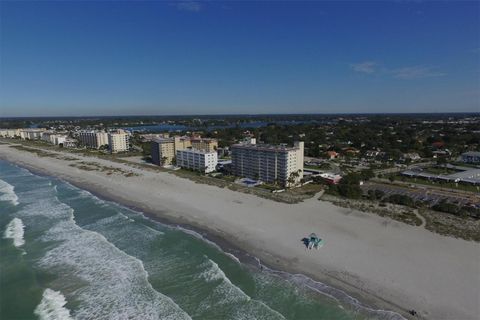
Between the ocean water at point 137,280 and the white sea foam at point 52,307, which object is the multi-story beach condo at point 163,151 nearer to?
the ocean water at point 137,280

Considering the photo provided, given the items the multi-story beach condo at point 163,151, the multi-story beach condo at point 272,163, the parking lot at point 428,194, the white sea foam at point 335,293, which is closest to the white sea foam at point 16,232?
the white sea foam at point 335,293

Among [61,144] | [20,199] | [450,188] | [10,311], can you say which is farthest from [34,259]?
[61,144]

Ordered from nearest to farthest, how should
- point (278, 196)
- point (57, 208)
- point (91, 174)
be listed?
point (57, 208) < point (278, 196) < point (91, 174)

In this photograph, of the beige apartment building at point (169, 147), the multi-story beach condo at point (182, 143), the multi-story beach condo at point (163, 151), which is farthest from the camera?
the multi-story beach condo at point (182, 143)

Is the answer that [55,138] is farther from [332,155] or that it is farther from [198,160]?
[332,155]

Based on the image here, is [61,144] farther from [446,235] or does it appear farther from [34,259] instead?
[446,235]

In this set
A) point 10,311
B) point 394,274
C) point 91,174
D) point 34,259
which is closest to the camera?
point 10,311

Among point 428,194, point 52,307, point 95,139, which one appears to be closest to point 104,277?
point 52,307
